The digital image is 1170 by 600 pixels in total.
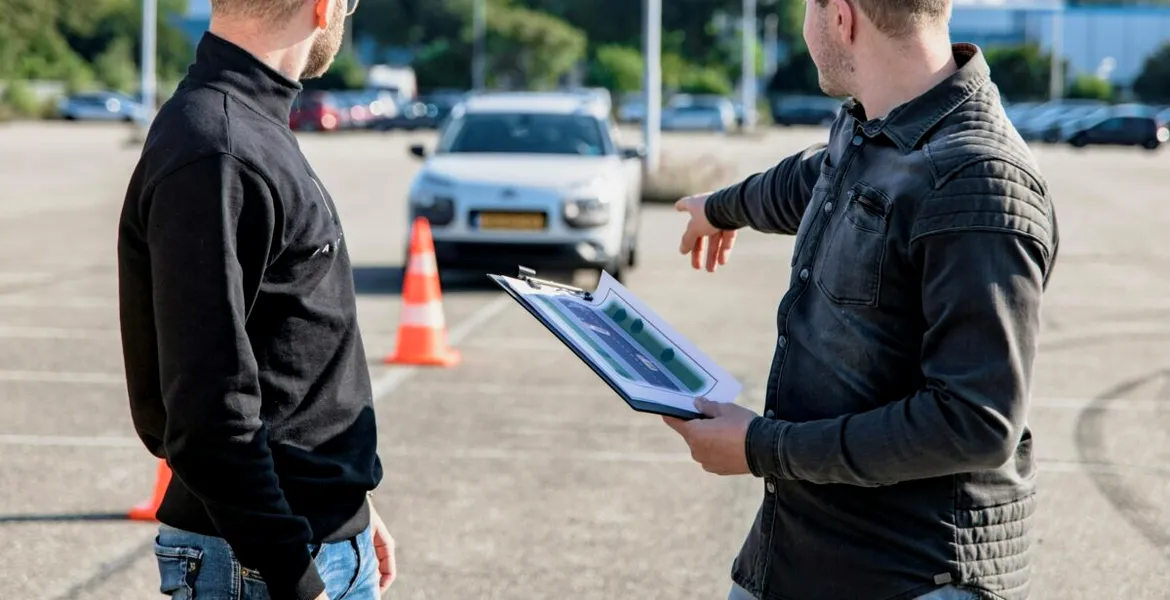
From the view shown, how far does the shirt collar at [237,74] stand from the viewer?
254 centimetres

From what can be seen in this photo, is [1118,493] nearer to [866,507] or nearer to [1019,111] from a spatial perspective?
[866,507]

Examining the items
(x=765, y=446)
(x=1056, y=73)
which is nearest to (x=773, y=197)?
(x=765, y=446)

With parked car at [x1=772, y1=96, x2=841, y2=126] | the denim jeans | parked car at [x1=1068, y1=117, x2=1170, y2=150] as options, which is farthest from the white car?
parked car at [x1=772, y1=96, x2=841, y2=126]

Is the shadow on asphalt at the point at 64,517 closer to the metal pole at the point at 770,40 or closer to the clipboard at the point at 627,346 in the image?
the clipboard at the point at 627,346

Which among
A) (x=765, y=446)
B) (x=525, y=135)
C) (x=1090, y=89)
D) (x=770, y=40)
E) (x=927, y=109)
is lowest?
(x=1090, y=89)

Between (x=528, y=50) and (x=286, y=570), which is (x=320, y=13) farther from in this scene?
(x=528, y=50)

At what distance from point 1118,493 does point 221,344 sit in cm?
540

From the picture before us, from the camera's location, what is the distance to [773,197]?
3.26 m

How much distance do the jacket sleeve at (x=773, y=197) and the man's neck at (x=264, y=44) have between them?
1051 millimetres

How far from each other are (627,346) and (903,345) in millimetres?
487

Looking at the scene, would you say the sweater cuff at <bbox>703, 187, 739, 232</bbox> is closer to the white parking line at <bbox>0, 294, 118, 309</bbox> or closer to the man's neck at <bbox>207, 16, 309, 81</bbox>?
the man's neck at <bbox>207, 16, 309, 81</bbox>

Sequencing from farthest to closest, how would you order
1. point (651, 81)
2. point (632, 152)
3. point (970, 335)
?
point (651, 81) → point (632, 152) → point (970, 335)

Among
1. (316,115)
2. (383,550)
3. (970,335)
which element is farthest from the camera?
(316,115)

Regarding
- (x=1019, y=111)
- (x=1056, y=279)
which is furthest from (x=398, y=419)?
(x=1019, y=111)
